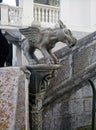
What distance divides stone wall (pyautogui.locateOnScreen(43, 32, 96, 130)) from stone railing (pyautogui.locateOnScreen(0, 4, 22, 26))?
13.3 ft

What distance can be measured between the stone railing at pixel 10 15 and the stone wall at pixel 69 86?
4060 mm

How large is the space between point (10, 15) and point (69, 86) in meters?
4.72

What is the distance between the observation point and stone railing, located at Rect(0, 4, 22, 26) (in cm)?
862

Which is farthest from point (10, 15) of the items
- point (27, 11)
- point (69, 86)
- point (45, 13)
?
point (69, 86)

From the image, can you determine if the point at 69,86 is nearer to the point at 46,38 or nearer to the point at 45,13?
the point at 46,38

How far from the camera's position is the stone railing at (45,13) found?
947 cm

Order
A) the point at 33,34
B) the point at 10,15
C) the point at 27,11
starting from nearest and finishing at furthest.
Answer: the point at 33,34 → the point at 10,15 → the point at 27,11

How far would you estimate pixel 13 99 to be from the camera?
221 cm

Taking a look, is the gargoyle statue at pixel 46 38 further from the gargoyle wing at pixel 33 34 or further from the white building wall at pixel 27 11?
Answer: the white building wall at pixel 27 11

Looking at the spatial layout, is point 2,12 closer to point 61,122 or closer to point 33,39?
point 61,122

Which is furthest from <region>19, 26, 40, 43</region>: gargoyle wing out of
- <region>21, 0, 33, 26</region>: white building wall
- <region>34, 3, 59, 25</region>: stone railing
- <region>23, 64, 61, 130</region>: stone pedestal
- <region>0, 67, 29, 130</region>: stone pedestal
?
<region>34, 3, 59, 25</region>: stone railing

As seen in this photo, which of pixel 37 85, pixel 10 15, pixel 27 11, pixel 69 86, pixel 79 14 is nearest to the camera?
pixel 37 85

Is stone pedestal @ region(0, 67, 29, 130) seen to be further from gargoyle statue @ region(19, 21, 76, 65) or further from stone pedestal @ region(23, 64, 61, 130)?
gargoyle statue @ region(19, 21, 76, 65)

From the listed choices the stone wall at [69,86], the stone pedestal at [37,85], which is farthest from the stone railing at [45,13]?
the stone pedestal at [37,85]
